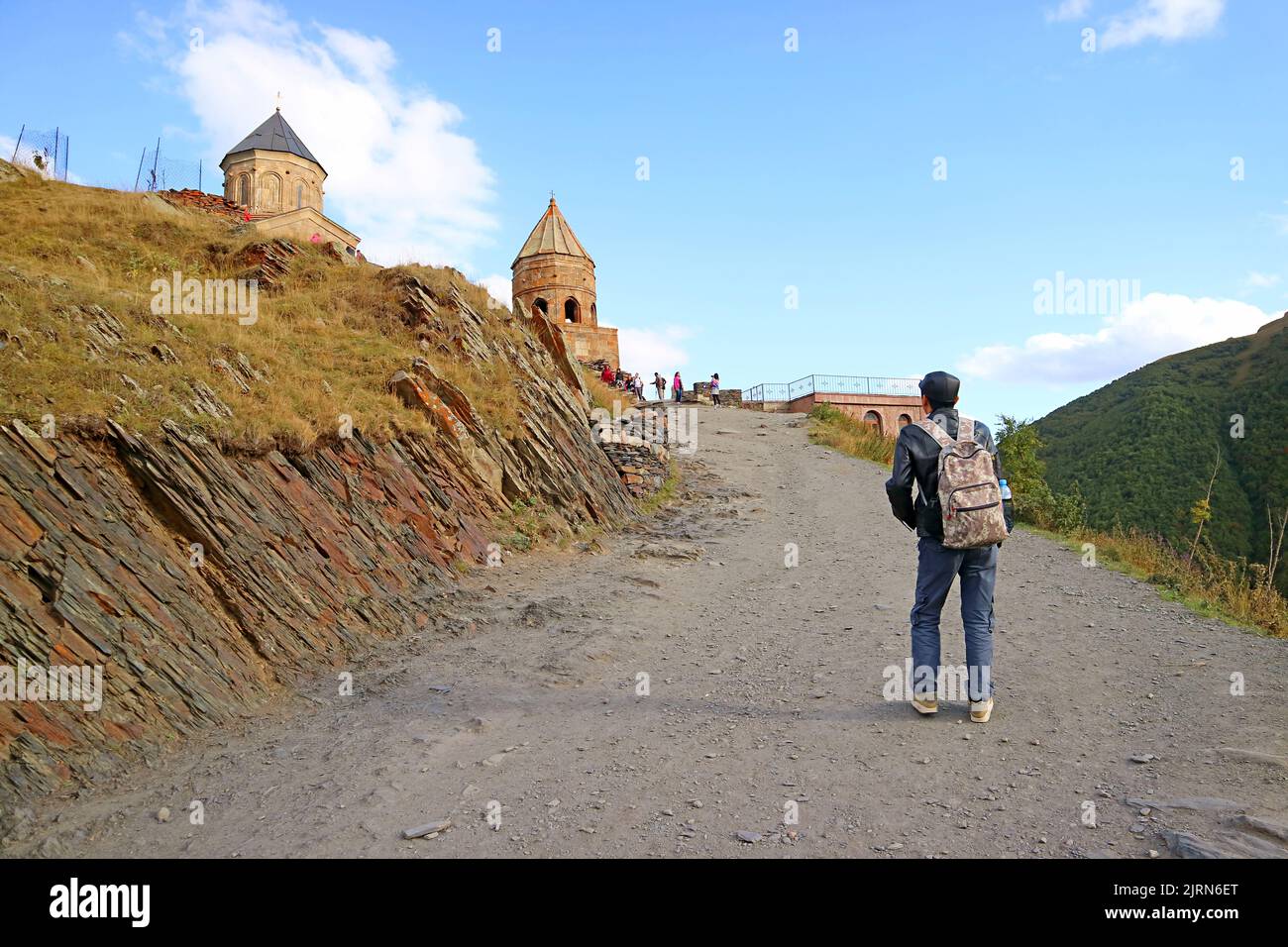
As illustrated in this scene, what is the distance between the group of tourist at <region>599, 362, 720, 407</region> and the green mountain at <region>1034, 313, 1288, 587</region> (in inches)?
803

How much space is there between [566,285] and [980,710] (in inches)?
1536

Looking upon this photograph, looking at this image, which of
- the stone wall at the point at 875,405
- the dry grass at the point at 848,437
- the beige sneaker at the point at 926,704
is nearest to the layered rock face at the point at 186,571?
the beige sneaker at the point at 926,704

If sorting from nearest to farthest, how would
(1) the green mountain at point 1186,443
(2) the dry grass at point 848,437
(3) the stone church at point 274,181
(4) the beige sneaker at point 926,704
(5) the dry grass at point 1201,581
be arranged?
(4) the beige sneaker at point 926,704
(5) the dry grass at point 1201,581
(2) the dry grass at point 848,437
(3) the stone church at point 274,181
(1) the green mountain at point 1186,443

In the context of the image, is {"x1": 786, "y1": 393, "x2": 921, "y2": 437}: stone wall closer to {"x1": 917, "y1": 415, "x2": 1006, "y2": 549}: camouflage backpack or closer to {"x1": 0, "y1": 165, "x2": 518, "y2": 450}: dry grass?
{"x1": 0, "y1": 165, "x2": 518, "y2": 450}: dry grass

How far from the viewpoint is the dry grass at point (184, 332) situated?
7453 mm

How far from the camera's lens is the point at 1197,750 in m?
4.77

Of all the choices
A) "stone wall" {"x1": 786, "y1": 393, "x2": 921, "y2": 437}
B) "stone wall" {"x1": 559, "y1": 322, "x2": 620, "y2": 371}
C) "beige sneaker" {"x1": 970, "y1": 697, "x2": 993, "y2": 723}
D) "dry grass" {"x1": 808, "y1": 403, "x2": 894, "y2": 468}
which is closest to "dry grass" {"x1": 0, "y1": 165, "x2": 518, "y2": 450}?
"beige sneaker" {"x1": 970, "y1": 697, "x2": 993, "y2": 723}

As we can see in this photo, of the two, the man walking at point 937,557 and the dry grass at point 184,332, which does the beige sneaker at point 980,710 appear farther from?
the dry grass at point 184,332

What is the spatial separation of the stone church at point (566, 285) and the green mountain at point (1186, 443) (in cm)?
2681

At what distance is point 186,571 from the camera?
6.65 metres

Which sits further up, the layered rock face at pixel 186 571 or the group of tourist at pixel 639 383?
the group of tourist at pixel 639 383

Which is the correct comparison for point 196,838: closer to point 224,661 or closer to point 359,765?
point 359,765

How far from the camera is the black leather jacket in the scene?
5.42 metres
